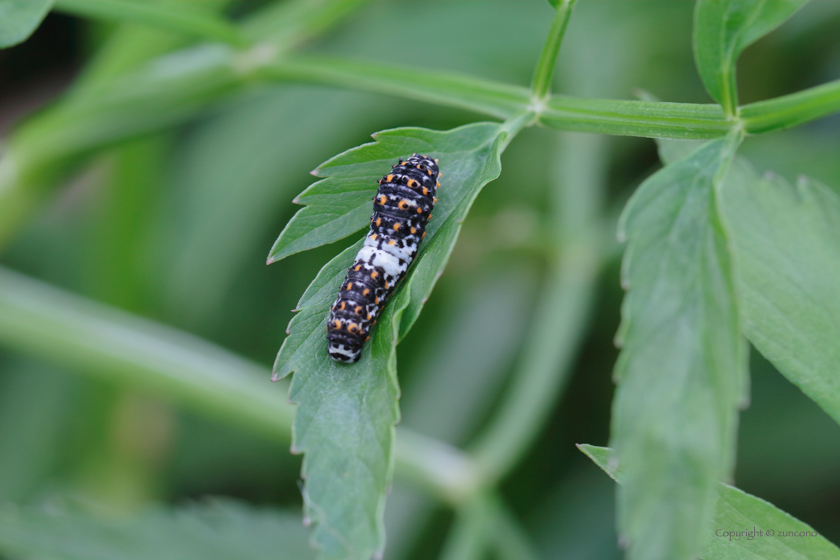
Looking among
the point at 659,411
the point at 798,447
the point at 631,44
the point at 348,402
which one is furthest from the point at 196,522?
the point at 631,44

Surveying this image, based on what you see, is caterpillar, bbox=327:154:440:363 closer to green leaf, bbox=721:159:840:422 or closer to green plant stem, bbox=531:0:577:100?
green plant stem, bbox=531:0:577:100

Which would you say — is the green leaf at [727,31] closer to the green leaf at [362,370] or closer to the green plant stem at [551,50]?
Answer: the green plant stem at [551,50]

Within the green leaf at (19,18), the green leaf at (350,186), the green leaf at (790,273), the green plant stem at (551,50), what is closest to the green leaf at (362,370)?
the green leaf at (350,186)

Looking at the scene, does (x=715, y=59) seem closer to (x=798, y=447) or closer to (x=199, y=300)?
(x=798, y=447)

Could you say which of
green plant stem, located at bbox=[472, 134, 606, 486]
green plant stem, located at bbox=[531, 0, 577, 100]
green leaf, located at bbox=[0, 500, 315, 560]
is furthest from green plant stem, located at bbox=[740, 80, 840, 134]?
green leaf, located at bbox=[0, 500, 315, 560]

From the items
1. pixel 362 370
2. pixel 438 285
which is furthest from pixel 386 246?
pixel 438 285
